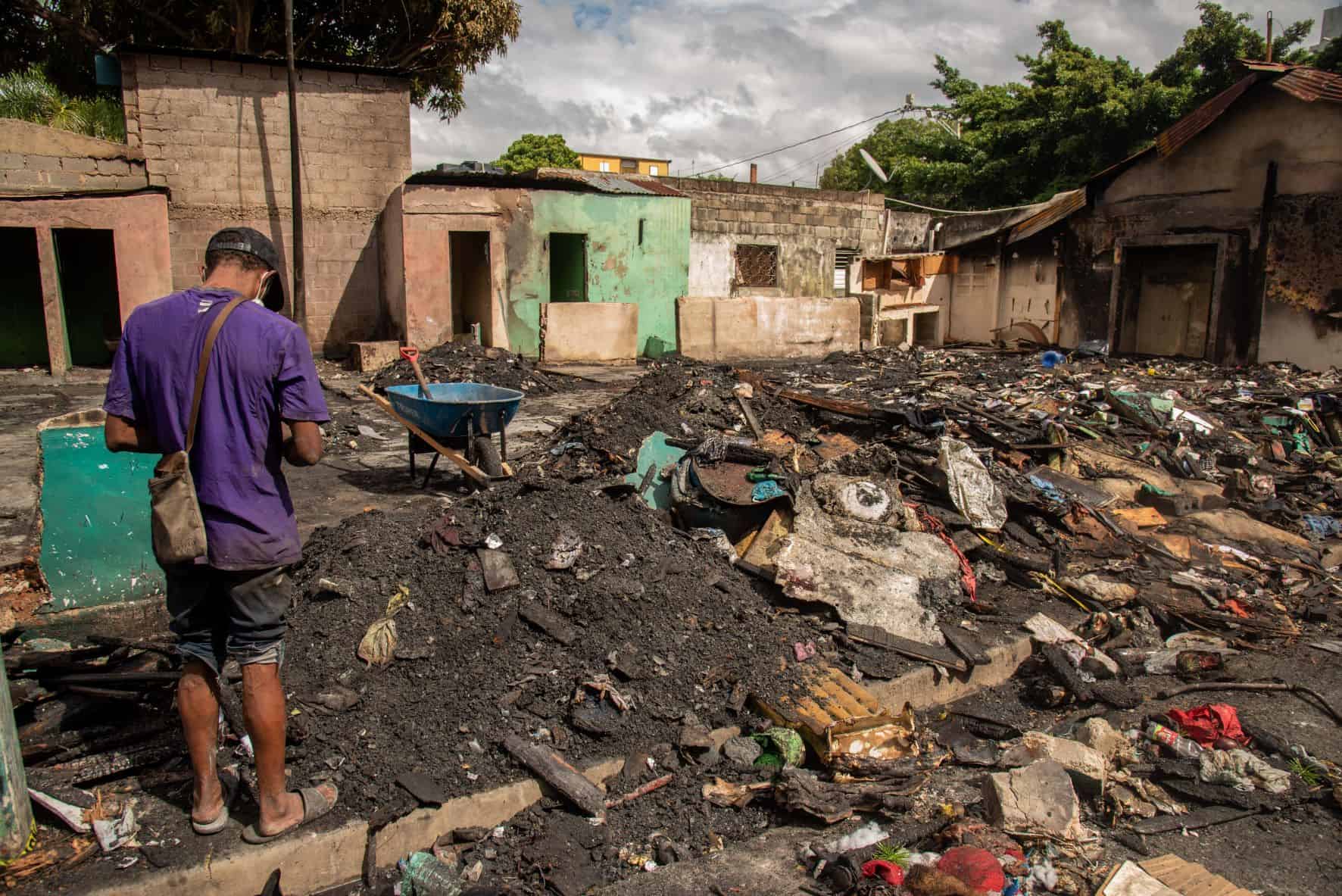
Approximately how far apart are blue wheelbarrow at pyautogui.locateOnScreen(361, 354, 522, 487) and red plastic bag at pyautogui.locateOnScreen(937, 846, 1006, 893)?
4.67 meters

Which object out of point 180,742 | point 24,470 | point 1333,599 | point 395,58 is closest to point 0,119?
point 395,58

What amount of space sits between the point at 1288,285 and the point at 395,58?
17.9 m

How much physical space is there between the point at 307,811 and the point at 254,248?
2012 millimetres

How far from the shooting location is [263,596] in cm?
281

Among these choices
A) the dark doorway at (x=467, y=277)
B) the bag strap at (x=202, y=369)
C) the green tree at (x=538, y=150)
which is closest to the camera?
the bag strap at (x=202, y=369)

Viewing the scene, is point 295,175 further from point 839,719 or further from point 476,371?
point 839,719

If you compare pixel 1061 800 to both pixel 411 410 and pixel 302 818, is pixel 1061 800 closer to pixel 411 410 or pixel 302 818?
pixel 302 818

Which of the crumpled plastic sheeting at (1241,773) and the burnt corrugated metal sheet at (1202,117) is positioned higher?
the burnt corrugated metal sheet at (1202,117)

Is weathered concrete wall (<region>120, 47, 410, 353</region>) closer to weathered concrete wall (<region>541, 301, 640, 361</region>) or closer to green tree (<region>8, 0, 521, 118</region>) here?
green tree (<region>8, 0, 521, 118</region>)

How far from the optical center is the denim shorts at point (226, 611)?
277 cm

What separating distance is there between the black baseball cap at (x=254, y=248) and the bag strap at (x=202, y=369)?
0.23 metres

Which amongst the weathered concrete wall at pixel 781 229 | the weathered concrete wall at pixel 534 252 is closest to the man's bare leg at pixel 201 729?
the weathered concrete wall at pixel 534 252

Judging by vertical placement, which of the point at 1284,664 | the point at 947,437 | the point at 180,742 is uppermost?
the point at 947,437

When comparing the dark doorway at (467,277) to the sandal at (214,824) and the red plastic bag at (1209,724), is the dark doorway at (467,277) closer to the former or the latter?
the sandal at (214,824)
